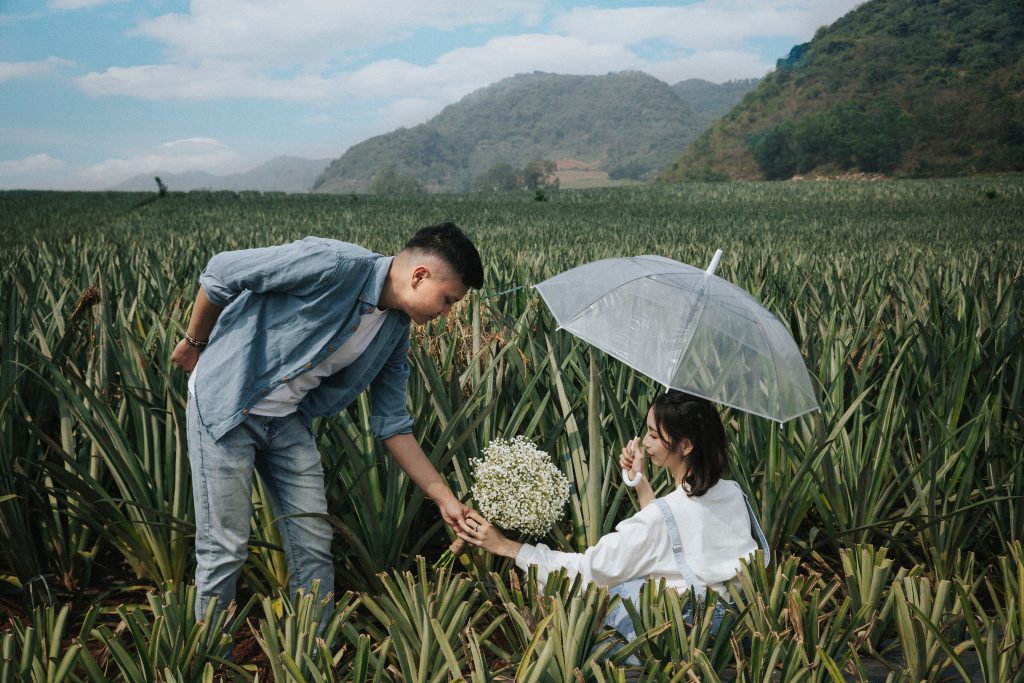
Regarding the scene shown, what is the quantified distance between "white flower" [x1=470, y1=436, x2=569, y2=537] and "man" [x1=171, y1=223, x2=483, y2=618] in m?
0.13

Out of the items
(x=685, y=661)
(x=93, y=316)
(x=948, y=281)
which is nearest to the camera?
Answer: (x=685, y=661)

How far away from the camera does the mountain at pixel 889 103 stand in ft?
232

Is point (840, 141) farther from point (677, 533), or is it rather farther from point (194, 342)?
point (194, 342)

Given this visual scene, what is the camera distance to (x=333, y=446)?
237 centimetres

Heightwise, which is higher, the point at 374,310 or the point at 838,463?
the point at 374,310

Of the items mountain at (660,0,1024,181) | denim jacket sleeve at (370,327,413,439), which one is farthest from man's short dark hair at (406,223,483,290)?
mountain at (660,0,1024,181)

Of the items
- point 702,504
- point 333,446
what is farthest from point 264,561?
point 702,504

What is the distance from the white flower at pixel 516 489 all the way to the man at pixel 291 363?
0.13 metres

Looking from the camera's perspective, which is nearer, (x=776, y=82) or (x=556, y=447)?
(x=556, y=447)

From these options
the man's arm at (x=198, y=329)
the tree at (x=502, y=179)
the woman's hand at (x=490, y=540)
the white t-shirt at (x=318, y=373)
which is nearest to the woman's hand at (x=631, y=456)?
the woman's hand at (x=490, y=540)

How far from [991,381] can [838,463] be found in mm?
893

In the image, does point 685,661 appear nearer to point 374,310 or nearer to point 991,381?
point 374,310

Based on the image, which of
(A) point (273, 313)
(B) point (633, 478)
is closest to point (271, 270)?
(A) point (273, 313)

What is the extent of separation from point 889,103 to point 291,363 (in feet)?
302
